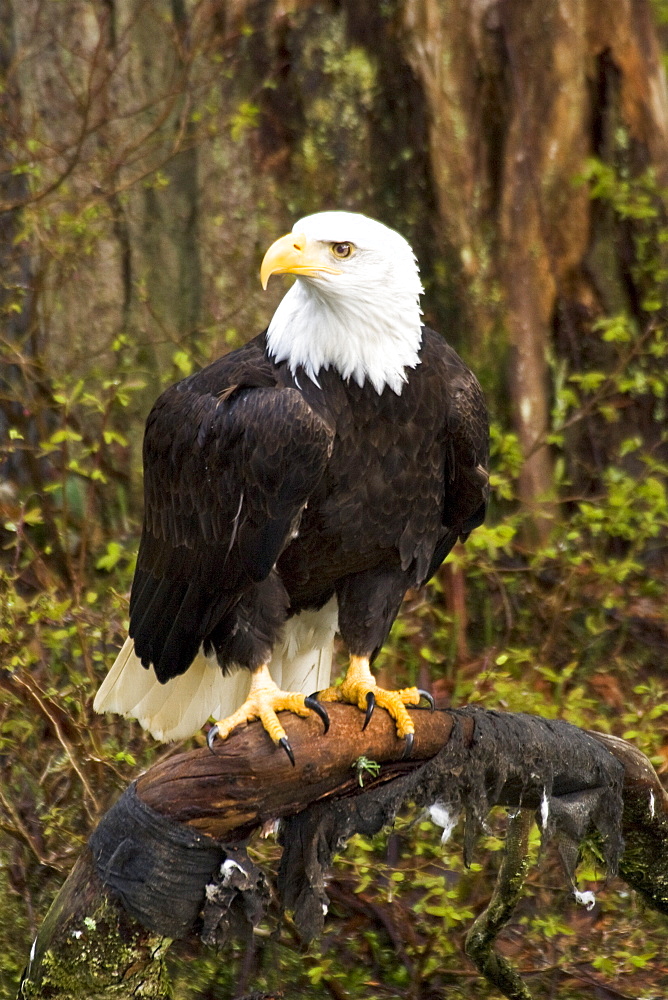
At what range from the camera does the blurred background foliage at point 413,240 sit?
5.21 meters

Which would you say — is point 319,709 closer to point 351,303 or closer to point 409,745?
point 409,745

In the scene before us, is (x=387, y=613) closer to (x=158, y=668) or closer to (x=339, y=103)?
(x=158, y=668)

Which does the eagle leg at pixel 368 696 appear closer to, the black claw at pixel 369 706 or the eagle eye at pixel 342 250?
the black claw at pixel 369 706

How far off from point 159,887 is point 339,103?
3.86 meters

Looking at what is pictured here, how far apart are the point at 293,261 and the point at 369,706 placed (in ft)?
3.75

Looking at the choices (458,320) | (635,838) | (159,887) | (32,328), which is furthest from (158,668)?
(458,320)

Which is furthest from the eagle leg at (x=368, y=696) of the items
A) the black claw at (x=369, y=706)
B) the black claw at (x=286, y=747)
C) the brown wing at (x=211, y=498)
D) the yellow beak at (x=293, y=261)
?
the yellow beak at (x=293, y=261)

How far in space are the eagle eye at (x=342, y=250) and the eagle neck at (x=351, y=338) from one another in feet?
0.31

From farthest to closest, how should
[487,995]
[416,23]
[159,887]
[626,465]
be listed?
[626,465] < [416,23] < [487,995] < [159,887]

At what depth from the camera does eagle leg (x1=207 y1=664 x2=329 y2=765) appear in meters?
3.07

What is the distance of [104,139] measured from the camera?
18.1 feet

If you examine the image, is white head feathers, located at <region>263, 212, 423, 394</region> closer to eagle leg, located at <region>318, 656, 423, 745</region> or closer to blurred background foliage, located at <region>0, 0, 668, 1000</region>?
eagle leg, located at <region>318, 656, 423, 745</region>

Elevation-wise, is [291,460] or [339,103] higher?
[339,103]

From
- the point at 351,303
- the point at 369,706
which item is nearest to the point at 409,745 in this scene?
the point at 369,706
